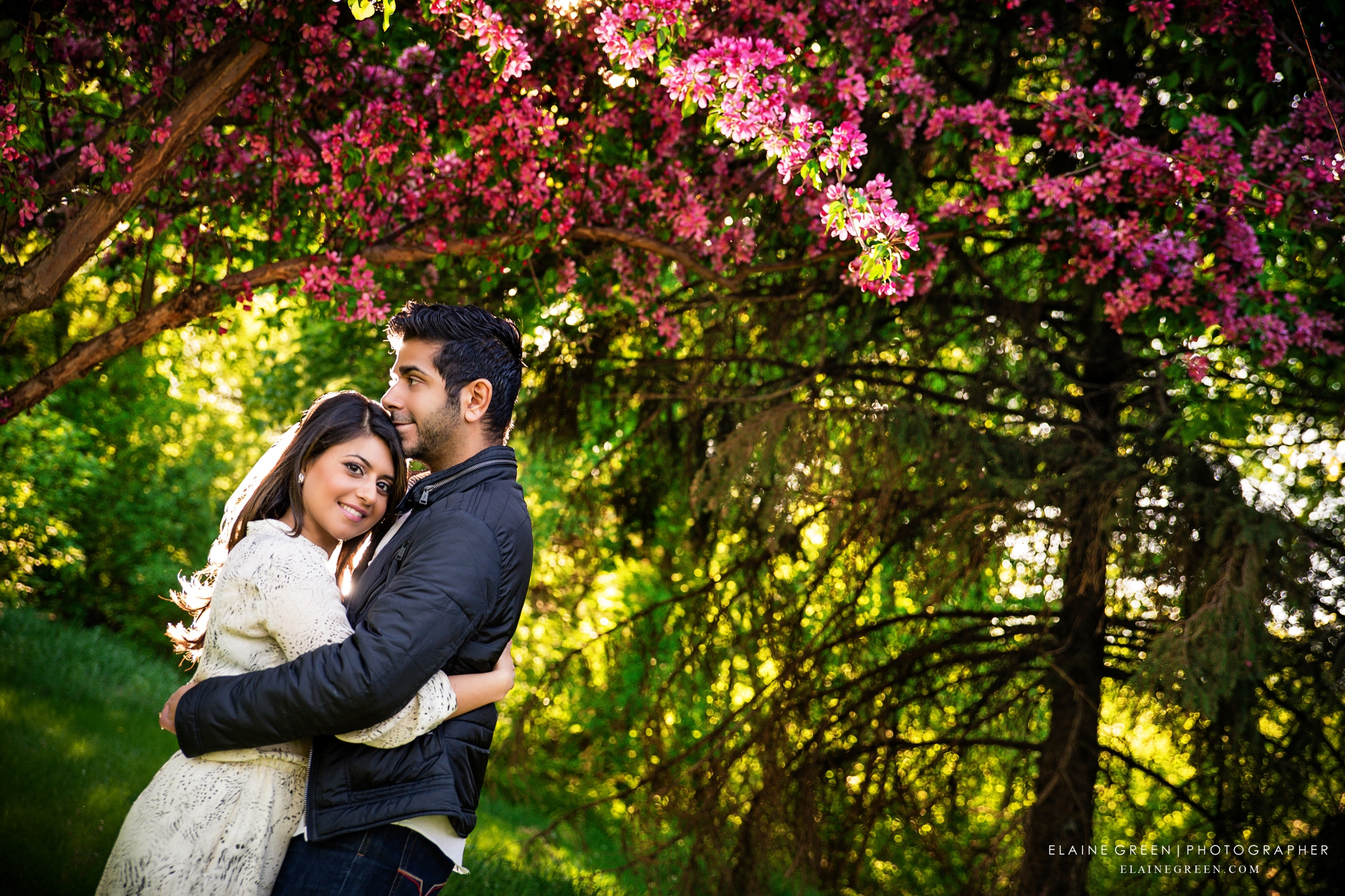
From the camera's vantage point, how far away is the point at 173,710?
7.27 feet

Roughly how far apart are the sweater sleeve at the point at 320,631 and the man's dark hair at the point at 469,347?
0.65 m

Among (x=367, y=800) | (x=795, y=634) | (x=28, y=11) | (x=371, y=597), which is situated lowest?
(x=367, y=800)

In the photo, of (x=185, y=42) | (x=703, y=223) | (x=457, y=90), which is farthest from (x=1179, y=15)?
(x=185, y=42)

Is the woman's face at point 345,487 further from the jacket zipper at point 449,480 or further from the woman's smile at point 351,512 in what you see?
the jacket zipper at point 449,480

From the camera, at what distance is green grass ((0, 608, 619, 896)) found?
5.11m

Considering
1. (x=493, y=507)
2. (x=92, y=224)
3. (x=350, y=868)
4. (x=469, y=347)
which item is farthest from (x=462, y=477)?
(x=92, y=224)

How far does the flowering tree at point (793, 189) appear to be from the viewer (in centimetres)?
374

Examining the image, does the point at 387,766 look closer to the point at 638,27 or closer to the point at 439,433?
the point at 439,433

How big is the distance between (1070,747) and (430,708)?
4.24m

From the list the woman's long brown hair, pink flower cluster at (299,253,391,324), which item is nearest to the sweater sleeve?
the woman's long brown hair

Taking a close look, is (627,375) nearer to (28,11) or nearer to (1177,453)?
(1177,453)

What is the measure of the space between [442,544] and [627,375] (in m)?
4.61

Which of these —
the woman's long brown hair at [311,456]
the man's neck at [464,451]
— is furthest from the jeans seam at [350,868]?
the man's neck at [464,451]

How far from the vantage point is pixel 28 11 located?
3.35 m
